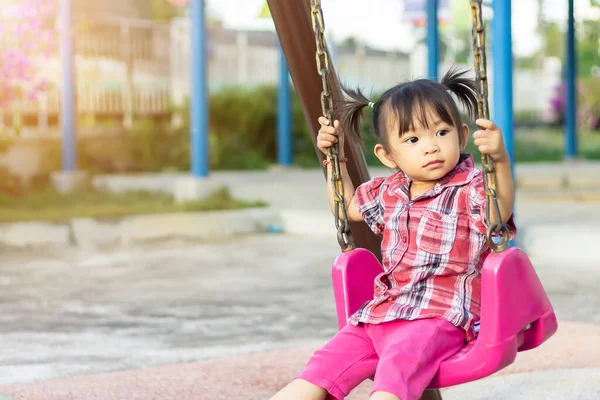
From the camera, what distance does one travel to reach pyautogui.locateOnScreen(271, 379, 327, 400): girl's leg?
205cm

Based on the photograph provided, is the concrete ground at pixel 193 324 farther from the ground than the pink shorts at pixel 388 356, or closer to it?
closer to it

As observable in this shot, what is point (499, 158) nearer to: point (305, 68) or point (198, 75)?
point (305, 68)

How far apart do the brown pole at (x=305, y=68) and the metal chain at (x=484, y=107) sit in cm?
59

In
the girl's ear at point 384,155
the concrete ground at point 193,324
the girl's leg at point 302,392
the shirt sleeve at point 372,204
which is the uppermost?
the girl's ear at point 384,155

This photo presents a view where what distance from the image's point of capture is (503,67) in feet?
18.1

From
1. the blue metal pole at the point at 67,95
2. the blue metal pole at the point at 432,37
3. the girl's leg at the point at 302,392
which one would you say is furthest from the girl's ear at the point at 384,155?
the blue metal pole at the point at 67,95

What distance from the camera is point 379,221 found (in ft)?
7.74

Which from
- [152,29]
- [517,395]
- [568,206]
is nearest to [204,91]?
[568,206]

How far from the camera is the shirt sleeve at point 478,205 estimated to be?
7.00ft

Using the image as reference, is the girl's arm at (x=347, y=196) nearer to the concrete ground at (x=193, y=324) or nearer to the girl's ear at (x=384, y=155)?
the girl's ear at (x=384, y=155)

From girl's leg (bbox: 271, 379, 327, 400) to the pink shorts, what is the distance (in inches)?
0.5

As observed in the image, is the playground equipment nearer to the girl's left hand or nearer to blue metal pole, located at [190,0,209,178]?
the girl's left hand

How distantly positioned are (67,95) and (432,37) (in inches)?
147

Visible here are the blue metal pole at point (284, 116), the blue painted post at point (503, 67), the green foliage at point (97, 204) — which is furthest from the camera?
the blue metal pole at point (284, 116)
